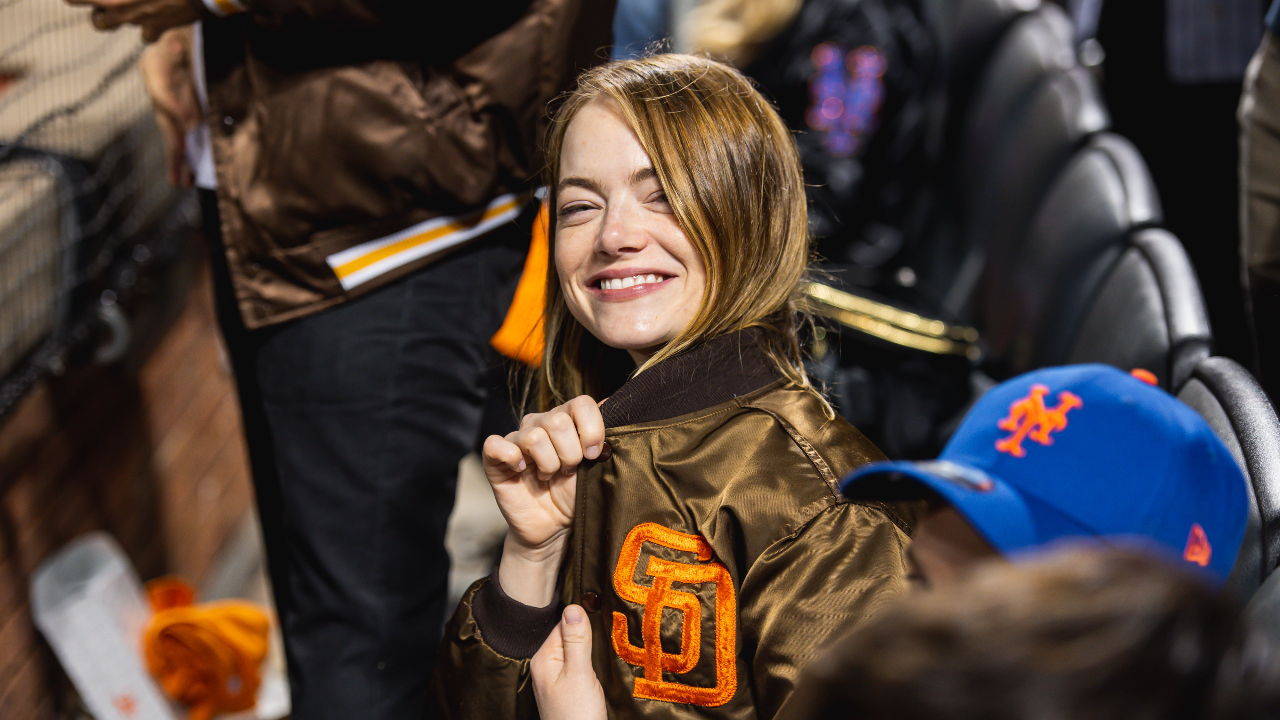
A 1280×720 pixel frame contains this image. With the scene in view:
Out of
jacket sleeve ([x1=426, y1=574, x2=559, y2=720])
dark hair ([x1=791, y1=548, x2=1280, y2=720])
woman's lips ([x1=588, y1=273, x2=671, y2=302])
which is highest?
dark hair ([x1=791, y1=548, x2=1280, y2=720])

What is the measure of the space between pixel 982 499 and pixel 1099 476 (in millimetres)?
81

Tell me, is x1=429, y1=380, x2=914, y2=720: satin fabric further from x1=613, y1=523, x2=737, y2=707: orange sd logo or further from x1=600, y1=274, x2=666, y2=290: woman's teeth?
x1=600, y1=274, x2=666, y2=290: woman's teeth

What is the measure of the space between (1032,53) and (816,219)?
647mm

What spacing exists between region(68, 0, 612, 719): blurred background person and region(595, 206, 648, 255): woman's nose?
32 centimetres

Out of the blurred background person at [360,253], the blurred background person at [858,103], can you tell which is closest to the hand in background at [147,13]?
the blurred background person at [360,253]

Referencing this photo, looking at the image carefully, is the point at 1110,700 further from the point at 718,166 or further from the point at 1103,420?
the point at 718,166

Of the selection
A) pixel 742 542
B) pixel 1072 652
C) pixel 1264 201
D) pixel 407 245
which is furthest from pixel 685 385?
pixel 1264 201

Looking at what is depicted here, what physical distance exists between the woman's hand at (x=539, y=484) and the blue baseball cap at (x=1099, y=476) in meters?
0.32

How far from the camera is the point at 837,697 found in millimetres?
438

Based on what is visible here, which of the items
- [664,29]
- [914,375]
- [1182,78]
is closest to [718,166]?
[914,375]

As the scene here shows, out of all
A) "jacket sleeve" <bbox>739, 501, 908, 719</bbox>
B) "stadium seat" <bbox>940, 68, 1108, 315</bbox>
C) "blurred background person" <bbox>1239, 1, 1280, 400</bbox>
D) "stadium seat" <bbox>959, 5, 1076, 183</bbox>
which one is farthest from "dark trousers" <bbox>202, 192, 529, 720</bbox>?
"stadium seat" <bbox>959, 5, 1076, 183</bbox>

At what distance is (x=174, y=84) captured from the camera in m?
1.40

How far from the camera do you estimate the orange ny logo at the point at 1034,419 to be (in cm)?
71

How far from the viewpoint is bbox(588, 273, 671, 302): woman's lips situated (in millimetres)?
1041
